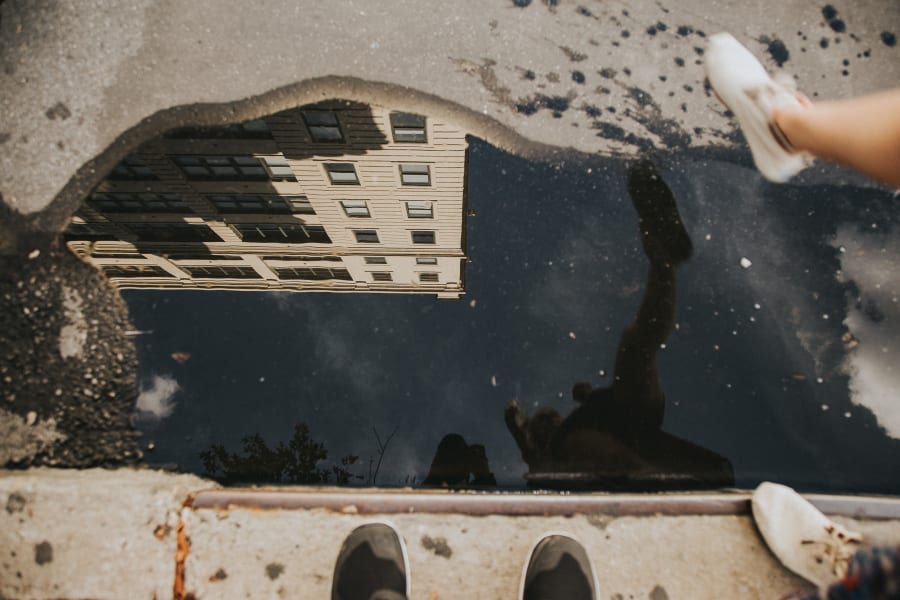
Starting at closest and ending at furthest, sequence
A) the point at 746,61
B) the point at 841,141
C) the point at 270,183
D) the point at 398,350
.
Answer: the point at 841,141
the point at 746,61
the point at 398,350
the point at 270,183

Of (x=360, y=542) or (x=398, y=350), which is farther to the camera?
(x=398, y=350)

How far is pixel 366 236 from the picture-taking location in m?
4.33

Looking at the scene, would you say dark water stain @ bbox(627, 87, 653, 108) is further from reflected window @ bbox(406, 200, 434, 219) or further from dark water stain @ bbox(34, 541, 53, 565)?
dark water stain @ bbox(34, 541, 53, 565)

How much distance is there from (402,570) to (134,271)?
107 inches

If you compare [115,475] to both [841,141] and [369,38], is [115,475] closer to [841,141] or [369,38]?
[369,38]

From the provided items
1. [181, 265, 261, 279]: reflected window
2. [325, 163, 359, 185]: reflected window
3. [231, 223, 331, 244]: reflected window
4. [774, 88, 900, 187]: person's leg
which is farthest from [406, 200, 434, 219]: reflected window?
[774, 88, 900, 187]: person's leg

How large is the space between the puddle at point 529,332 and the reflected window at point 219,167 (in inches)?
0.7

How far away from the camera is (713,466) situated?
121 inches

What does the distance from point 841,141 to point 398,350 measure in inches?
103

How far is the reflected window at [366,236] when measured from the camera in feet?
13.6

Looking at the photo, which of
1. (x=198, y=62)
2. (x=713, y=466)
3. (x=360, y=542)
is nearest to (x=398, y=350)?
(x=360, y=542)

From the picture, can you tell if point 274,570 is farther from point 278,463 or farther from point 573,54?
point 573,54

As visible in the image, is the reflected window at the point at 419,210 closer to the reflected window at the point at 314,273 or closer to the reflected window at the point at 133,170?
the reflected window at the point at 314,273

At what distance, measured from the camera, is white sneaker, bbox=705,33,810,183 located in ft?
8.60
